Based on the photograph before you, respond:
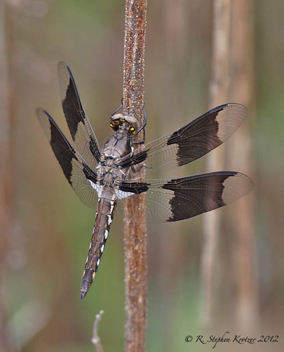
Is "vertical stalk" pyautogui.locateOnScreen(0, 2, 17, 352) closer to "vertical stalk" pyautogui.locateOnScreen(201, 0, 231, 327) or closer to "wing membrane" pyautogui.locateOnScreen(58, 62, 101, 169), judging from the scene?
"wing membrane" pyautogui.locateOnScreen(58, 62, 101, 169)

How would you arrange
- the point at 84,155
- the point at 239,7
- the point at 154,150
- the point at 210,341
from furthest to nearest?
the point at 210,341 → the point at 239,7 → the point at 84,155 → the point at 154,150

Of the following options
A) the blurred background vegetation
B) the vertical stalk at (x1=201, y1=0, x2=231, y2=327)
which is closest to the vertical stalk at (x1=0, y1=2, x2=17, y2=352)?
the blurred background vegetation

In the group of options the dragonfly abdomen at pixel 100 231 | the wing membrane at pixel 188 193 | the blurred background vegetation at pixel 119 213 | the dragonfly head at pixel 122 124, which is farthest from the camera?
the blurred background vegetation at pixel 119 213

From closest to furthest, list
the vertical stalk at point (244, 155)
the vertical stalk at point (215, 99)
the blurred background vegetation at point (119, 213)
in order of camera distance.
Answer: the vertical stalk at point (215, 99) → the vertical stalk at point (244, 155) → the blurred background vegetation at point (119, 213)

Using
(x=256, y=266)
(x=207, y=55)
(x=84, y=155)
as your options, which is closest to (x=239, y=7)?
(x=207, y=55)

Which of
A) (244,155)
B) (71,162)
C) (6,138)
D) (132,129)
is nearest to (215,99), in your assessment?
(244,155)

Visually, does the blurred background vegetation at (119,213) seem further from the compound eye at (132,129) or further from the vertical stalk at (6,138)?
the compound eye at (132,129)

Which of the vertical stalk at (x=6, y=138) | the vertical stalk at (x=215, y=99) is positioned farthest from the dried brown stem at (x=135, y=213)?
the vertical stalk at (x=6, y=138)

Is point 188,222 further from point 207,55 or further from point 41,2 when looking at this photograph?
point 41,2
